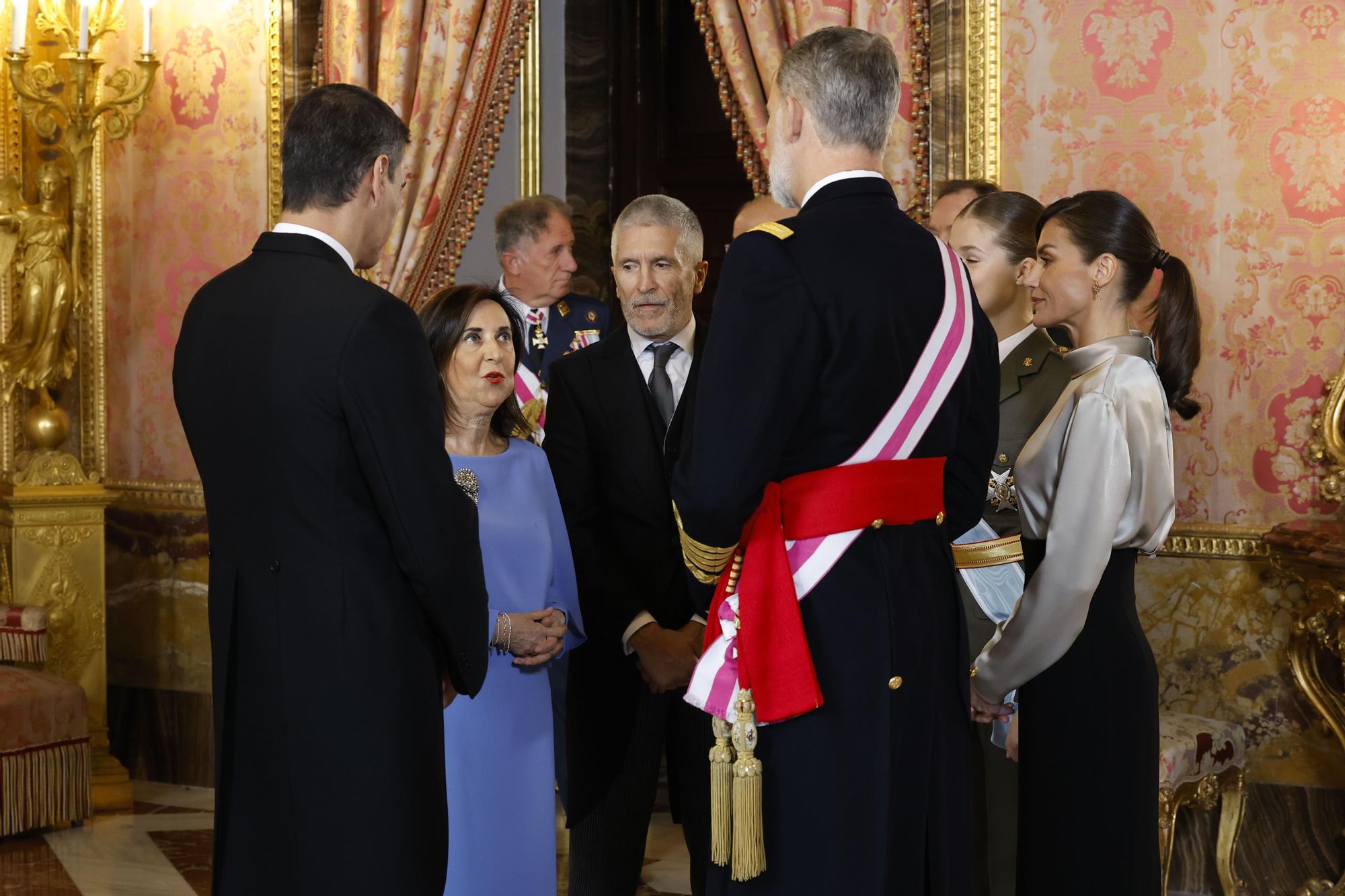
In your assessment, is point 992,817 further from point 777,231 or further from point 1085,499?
point 777,231

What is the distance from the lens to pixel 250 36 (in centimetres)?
494

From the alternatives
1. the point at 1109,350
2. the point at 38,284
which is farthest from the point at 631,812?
the point at 38,284

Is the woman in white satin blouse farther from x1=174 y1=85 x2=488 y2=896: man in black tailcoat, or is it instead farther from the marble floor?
the marble floor

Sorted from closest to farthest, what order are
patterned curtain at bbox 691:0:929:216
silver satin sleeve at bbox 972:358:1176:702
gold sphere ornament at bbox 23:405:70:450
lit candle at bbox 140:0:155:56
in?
silver satin sleeve at bbox 972:358:1176:702, patterned curtain at bbox 691:0:929:216, lit candle at bbox 140:0:155:56, gold sphere ornament at bbox 23:405:70:450

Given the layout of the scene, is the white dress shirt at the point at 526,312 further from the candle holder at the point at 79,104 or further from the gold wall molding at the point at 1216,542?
the gold wall molding at the point at 1216,542

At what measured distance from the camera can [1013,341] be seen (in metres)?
2.96

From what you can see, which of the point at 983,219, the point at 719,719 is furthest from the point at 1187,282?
the point at 719,719

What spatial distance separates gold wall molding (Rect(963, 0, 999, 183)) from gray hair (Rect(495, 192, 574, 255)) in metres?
1.24

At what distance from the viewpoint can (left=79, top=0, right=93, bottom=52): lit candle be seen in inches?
178

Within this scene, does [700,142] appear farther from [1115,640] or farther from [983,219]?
[1115,640]

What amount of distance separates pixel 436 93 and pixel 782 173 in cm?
285

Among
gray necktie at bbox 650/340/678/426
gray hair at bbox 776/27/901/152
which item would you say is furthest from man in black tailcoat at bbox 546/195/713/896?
gray hair at bbox 776/27/901/152

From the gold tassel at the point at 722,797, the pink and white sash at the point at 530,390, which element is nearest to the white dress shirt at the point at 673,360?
the gold tassel at the point at 722,797

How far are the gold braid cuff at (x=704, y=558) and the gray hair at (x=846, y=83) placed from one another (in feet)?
1.98
